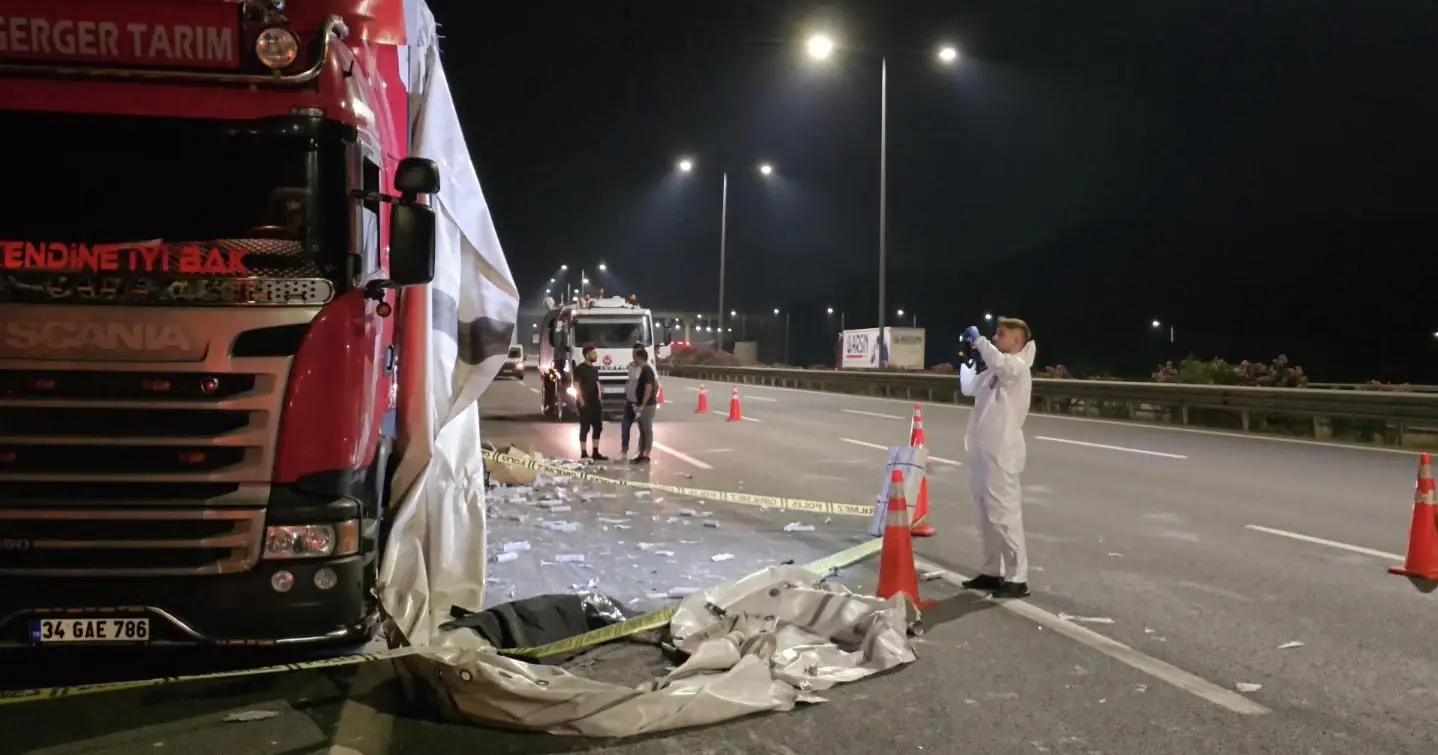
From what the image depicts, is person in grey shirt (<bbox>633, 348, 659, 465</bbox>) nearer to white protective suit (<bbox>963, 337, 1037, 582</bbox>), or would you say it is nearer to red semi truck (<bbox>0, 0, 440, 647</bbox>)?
white protective suit (<bbox>963, 337, 1037, 582</bbox>)

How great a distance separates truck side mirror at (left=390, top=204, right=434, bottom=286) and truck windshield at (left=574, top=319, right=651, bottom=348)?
1892cm

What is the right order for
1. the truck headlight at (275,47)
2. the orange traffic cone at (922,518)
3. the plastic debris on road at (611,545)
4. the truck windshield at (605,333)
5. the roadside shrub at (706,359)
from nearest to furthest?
1. the truck headlight at (275,47)
2. the plastic debris on road at (611,545)
3. the orange traffic cone at (922,518)
4. the truck windshield at (605,333)
5. the roadside shrub at (706,359)

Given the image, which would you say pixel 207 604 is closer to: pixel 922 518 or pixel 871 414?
pixel 922 518

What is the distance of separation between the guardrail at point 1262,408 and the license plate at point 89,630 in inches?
691

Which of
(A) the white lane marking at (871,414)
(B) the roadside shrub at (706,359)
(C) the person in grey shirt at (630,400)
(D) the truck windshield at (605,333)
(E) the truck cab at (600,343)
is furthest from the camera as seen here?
(B) the roadside shrub at (706,359)

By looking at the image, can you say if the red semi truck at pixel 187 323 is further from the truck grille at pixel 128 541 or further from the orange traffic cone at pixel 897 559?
the orange traffic cone at pixel 897 559

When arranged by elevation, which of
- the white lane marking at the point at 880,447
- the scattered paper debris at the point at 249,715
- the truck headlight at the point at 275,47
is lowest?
the scattered paper debris at the point at 249,715

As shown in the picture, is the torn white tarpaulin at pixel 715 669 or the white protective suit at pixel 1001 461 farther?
the white protective suit at pixel 1001 461

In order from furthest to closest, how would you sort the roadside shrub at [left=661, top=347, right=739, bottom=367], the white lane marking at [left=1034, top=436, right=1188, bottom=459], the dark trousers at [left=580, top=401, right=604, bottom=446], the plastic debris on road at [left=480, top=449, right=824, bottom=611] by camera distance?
the roadside shrub at [left=661, top=347, right=739, bottom=367] → the white lane marking at [left=1034, top=436, right=1188, bottom=459] → the dark trousers at [left=580, top=401, right=604, bottom=446] → the plastic debris on road at [left=480, top=449, right=824, bottom=611]

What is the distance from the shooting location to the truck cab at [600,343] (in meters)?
23.2

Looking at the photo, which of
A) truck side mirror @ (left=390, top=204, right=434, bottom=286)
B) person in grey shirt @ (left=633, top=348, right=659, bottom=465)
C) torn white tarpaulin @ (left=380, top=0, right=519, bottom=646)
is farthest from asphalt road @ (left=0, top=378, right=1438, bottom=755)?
person in grey shirt @ (left=633, top=348, right=659, bottom=465)

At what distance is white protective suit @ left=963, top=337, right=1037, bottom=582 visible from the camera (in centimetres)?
729

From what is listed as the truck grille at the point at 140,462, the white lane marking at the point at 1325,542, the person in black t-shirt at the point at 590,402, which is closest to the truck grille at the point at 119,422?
the truck grille at the point at 140,462

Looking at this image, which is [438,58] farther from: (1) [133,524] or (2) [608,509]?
(2) [608,509]
